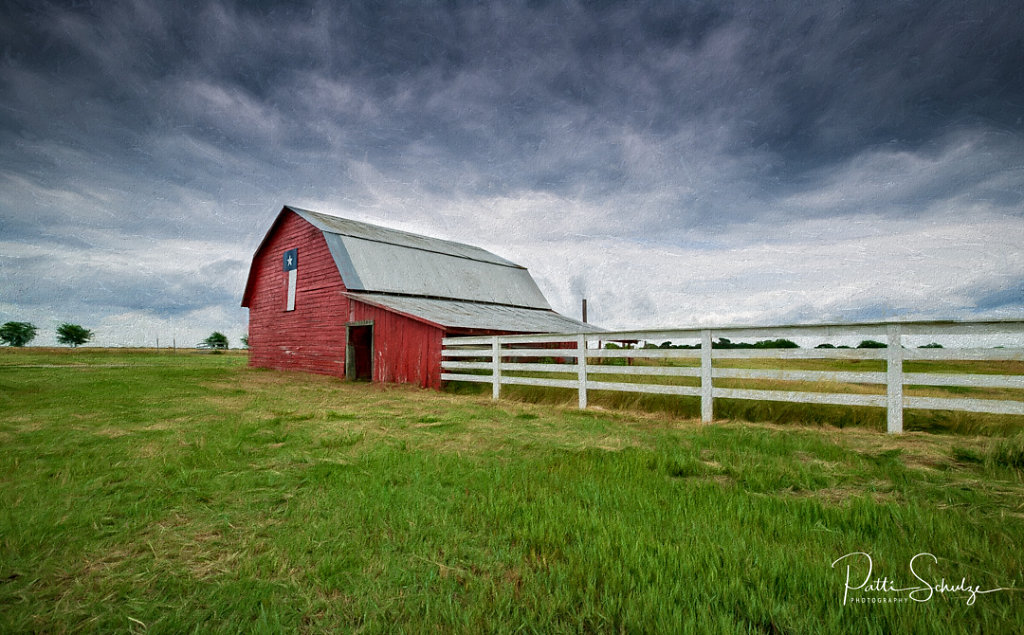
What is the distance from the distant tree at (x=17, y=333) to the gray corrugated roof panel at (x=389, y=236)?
8631 cm

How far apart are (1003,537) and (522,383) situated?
25.1 ft

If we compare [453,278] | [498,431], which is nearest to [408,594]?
[498,431]

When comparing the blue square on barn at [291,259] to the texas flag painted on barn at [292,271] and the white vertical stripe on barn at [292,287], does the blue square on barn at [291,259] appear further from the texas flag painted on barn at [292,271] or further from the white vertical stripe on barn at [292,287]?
the white vertical stripe on barn at [292,287]

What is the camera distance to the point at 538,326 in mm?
17875

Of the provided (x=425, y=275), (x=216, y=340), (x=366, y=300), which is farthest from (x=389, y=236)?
(x=216, y=340)

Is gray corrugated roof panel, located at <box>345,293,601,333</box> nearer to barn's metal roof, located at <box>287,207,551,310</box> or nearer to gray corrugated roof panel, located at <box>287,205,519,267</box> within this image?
barn's metal roof, located at <box>287,207,551,310</box>

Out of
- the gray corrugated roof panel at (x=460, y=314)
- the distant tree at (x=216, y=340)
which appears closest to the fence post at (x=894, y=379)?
the gray corrugated roof panel at (x=460, y=314)

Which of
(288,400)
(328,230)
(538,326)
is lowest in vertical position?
(288,400)

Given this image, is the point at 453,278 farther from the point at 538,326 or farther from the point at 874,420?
the point at 874,420

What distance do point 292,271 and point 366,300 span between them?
6.16 m

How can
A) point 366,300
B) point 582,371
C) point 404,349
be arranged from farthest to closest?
point 366,300 < point 404,349 < point 582,371

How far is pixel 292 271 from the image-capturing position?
19.0m

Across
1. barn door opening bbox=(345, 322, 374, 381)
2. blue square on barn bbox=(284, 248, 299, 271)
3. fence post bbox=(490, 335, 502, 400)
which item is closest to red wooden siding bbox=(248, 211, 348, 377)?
blue square on barn bbox=(284, 248, 299, 271)

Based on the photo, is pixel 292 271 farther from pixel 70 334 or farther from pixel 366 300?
pixel 70 334
